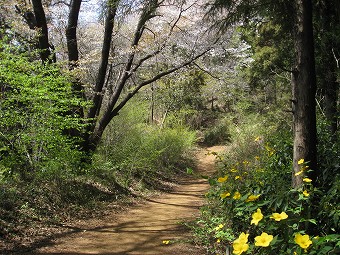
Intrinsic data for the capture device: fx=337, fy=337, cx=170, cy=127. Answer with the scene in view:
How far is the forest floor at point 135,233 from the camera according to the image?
471cm

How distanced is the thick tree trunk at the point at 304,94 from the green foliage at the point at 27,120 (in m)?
4.36

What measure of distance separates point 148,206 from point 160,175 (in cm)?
424

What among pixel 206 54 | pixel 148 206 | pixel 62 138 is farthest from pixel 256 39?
pixel 62 138

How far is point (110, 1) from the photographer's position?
7.92 m

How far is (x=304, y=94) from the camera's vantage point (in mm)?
3445

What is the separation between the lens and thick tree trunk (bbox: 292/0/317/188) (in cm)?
344

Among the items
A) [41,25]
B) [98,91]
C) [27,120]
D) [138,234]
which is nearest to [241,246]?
[138,234]

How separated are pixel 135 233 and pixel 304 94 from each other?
3.64m

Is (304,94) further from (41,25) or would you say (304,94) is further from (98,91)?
(41,25)

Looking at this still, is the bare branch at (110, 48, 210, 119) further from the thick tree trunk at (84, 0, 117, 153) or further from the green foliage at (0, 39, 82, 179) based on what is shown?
the green foliage at (0, 39, 82, 179)

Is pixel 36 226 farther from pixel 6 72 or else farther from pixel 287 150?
pixel 287 150

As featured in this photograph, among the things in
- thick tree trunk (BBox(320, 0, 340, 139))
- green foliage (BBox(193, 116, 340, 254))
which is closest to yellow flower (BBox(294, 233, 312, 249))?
green foliage (BBox(193, 116, 340, 254))

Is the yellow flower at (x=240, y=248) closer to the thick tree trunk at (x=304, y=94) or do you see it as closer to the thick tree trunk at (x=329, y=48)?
the thick tree trunk at (x=304, y=94)

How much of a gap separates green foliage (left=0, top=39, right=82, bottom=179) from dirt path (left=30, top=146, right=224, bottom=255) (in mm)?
1748
